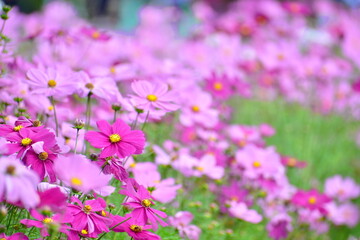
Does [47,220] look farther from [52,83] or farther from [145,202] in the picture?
[52,83]

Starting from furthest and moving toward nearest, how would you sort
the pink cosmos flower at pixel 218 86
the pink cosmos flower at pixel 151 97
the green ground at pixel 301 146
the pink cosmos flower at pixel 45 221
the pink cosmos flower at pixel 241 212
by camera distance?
the pink cosmos flower at pixel 218 86 < the green ground at pixel 301 146 < the pink cosmos flower at pixel 241 212 < the pink cosmos flower at pixel 151 97 < the pink cosmos flower at pixel 45 221

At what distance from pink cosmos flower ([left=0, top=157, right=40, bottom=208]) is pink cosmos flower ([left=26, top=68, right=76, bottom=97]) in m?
0.46

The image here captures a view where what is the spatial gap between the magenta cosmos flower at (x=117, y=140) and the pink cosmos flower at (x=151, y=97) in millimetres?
162

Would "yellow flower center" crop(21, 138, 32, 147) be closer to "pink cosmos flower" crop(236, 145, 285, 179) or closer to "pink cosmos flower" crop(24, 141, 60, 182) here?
"pink cosmos flower" crop(24, 141, 60, 182)

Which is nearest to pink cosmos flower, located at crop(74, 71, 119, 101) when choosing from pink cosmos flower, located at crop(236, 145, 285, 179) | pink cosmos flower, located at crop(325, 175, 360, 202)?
pink cosmos flower, located at crop(236, 145, 285, 179)

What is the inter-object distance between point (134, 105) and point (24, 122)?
0.86ft

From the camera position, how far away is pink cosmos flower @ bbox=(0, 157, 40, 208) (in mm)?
692

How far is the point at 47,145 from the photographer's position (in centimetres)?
90

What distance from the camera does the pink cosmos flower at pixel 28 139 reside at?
0.90 metres

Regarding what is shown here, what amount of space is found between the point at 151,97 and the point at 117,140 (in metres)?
0.22

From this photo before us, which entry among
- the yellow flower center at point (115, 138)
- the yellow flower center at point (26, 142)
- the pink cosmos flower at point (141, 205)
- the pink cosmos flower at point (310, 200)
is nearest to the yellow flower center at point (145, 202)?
the pink cosmos flower at point (141, 205)

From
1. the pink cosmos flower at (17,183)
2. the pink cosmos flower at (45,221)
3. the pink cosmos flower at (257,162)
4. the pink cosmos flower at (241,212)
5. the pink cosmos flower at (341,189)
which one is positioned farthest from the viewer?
the pink cosmos flower at (341,189)

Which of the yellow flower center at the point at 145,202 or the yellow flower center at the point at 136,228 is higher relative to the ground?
the yellow flower center at the point at 145,202

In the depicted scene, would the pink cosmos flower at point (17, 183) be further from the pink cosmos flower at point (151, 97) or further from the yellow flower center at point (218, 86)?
the yellow flower center at point (218, 86)
